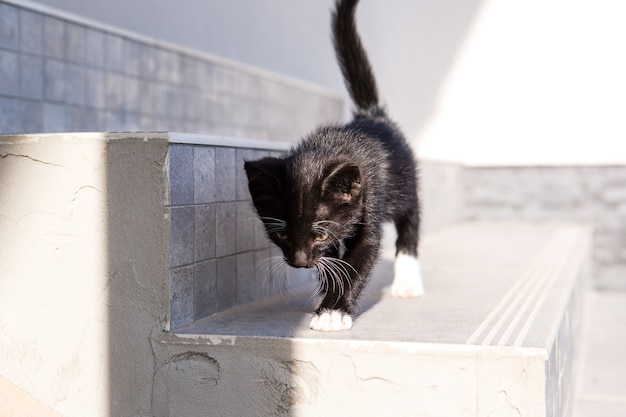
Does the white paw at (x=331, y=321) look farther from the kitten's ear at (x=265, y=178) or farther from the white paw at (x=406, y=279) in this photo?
the white paw at (x=406, y=279)

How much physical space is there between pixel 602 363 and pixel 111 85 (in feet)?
9.38

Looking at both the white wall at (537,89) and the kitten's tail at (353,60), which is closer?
the kitten's tail at (353,60)

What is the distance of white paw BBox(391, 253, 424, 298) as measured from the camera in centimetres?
272

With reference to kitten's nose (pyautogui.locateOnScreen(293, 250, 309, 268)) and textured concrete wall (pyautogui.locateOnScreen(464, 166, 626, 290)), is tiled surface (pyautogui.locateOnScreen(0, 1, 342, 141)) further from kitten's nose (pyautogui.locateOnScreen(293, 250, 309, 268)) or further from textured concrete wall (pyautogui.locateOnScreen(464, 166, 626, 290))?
textured concrete wall (pyautogui.locateOnScreen(464, 166, 626, 290))

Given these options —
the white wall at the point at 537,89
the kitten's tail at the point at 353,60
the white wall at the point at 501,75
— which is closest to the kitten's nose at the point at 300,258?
the kitten's tail at the point at 353,60

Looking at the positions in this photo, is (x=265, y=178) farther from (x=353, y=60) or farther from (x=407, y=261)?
(x=353, y=60)

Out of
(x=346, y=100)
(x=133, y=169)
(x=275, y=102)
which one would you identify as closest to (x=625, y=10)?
(x=346, y=100)

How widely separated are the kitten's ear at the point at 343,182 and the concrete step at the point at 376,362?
1.17ft

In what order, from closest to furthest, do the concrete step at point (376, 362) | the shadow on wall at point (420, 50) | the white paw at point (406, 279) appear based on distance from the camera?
the concrete step at point (376, 362), the white paw at point (406, 279), the shadow on wall at point (420, 50)

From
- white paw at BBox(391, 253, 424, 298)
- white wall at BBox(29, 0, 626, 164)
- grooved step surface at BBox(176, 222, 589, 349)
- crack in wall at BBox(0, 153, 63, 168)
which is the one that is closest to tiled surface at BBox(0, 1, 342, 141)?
Result: crack in wall at BBox(0, 153, 63, 168)

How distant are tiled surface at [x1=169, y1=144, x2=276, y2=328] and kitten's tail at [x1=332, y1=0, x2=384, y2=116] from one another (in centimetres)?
58

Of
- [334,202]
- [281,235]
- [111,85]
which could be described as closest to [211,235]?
[281,235]

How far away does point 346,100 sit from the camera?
6766mm

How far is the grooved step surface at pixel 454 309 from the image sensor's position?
203 centimetres
